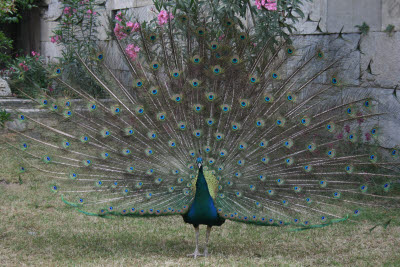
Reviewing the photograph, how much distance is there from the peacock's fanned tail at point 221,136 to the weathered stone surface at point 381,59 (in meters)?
2.02

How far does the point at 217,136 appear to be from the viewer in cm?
412

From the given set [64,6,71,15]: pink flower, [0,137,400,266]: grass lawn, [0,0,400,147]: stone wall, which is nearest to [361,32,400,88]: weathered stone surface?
[0,0,400,147]: stone wall

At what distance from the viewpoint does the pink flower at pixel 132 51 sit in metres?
4.35

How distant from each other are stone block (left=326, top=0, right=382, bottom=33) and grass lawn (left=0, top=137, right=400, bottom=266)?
7.34 feet

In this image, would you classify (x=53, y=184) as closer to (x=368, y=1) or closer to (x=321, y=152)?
(x=321, y=152)

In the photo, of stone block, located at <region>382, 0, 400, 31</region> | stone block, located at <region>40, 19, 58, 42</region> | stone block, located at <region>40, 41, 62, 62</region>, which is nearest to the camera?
stone block, located at <region>382, 0, 400, 31</region>

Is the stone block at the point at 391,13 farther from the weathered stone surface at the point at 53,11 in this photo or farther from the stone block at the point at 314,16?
the weathered stone surface at the point at 53,11

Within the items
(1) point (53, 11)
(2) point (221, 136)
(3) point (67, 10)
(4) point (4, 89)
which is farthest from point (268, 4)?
(1) point (53, 11)

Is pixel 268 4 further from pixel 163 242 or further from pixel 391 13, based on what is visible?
pixel 163 242

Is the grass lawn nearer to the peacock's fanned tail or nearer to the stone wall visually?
the peacock's fanned tail

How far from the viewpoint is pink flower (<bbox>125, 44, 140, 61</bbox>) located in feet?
14.3

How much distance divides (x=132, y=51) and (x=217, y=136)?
1.07 meters

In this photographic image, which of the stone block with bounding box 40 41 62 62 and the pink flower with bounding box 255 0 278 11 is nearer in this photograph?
the pink flower with bounding box 255 0 278 11

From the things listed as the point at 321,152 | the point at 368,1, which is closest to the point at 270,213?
the point at 321,152
